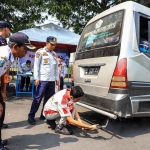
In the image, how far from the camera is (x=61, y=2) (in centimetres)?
894

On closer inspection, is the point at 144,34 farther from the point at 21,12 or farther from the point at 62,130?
the point at 21,12

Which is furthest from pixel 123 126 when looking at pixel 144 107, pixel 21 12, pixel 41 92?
pixel 21 12

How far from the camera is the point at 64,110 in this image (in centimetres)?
314

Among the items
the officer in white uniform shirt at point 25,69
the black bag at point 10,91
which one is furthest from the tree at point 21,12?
the black bag at point 10,91

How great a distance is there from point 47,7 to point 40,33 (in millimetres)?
1437

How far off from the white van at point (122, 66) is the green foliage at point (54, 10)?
5.59 meters

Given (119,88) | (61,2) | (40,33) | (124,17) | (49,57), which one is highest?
(61,2)

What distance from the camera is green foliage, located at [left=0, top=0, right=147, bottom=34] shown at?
8906 millimetres

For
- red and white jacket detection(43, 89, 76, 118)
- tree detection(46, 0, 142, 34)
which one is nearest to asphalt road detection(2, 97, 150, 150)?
red and white jacket detection(43, 89, 76, 118)

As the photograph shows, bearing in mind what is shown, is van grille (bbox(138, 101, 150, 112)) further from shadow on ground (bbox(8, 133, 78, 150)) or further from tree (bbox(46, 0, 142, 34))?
tree (bbox(46, 0, 142, 34))

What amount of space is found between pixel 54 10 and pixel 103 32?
551 centimetres

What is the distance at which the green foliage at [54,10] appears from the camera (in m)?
8.91

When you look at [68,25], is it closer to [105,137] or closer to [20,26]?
[20,26]

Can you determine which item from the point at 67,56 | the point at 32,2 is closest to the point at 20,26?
the point at 32,2
